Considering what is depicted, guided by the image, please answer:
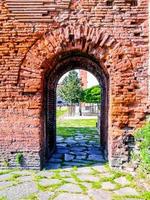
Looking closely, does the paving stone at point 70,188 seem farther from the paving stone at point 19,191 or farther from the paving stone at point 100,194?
the paving stone at point 19,191

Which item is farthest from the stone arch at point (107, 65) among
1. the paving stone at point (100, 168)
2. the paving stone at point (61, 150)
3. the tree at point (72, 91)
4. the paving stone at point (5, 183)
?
the tree at point (72, 91)

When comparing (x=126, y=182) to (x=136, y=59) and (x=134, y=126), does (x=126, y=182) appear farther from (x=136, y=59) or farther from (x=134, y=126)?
(x=136, y=59)

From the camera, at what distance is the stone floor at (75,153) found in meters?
7.30

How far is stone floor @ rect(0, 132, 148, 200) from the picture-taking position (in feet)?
16.5

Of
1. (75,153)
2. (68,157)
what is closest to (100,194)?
(68,157)

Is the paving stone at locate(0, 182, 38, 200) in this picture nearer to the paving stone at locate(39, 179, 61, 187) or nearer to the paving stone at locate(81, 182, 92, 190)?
the paving stone at locate(39, 179, 61, 187)

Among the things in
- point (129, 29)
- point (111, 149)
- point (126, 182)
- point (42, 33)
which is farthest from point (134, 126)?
point (42, 33)

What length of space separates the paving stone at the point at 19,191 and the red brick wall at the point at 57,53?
1.18 metres

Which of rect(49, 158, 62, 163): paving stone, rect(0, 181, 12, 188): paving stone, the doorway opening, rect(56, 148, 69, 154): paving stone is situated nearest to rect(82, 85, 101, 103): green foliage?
the doorway opening

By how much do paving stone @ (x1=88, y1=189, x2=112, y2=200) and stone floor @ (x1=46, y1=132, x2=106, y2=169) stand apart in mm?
1821

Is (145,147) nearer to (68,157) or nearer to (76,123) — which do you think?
(68,157)

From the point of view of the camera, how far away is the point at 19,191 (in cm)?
523

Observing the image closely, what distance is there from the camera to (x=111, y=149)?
677cm

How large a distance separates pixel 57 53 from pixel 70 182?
265 cm
